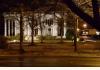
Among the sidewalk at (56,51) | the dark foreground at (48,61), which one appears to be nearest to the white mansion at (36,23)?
the sidewalk at (56,51)

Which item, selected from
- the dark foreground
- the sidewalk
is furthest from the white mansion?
the dark foreground

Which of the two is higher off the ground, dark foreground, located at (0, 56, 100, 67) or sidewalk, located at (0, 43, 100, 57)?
sidewalk, located at (0, 43, 100, 57)

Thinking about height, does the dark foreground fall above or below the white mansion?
below

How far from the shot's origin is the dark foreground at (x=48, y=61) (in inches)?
143

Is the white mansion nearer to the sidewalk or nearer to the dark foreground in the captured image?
the sidewalk

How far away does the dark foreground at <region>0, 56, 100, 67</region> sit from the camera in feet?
11.9

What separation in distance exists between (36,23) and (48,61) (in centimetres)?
42

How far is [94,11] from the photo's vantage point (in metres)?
3.34

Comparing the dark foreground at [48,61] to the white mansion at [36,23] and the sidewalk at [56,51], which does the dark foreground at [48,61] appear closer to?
the sidewalk at [56,51]

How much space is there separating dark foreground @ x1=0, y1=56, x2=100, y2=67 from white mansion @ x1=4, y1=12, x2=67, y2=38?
0.89 feet

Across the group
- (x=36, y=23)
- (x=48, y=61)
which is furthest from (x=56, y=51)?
(x=36, y=23)

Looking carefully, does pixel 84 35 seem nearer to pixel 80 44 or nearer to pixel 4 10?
pixel 80 44

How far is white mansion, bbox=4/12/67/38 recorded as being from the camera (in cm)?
356

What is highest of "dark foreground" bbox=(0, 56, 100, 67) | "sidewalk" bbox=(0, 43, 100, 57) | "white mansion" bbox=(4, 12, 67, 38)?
"white mansion" bbox=(4, 12, 67, 38)
